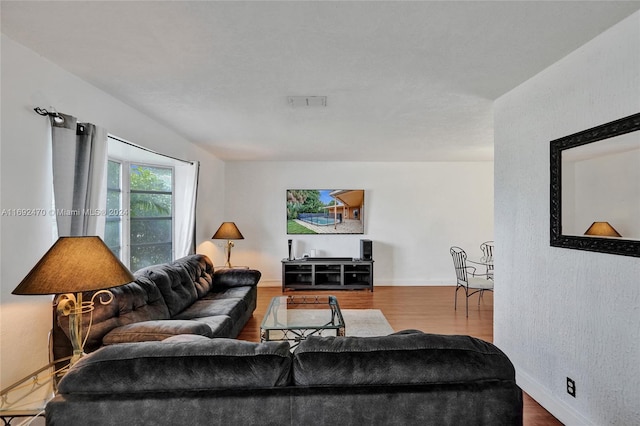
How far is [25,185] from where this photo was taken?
2.03 metres

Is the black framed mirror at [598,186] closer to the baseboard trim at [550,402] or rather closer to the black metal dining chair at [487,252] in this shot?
the baseboard trim at [550,402]

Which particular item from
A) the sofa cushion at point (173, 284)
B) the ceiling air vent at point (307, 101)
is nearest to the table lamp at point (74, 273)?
the sofa cushion at point (173, 284)

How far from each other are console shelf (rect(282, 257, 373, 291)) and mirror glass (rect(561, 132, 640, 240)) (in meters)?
4.05

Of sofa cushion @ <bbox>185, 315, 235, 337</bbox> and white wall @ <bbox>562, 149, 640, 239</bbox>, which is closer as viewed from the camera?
white wall @ <bbox>562, 149, 640, 239</bbox>

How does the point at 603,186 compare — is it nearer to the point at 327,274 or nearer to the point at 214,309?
the point at 214,309

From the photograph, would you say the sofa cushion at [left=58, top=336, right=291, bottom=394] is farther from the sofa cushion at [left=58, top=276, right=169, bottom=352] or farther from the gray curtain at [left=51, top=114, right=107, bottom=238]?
the gray curtain at [left=51, top=114, right=107, bottom=238]

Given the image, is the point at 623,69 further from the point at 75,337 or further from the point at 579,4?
the point at 75,337

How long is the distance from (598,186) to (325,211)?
4.76 meters

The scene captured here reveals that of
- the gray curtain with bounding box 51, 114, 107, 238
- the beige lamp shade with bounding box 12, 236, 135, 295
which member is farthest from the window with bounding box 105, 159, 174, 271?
the beige lamp shade with bounding box 12, 236, 135, 295

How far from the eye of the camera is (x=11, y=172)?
1.93 meters

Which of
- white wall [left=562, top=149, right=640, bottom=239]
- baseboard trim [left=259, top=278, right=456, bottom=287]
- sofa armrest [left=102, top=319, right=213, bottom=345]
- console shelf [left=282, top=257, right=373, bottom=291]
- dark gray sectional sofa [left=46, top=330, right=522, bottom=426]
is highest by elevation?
white wall [left=562, top=149, right=640, bottom=239]

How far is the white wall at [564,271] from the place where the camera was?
1.79 metres

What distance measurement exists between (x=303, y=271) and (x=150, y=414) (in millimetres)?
5035

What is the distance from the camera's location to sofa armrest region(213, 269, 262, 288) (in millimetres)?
4352
